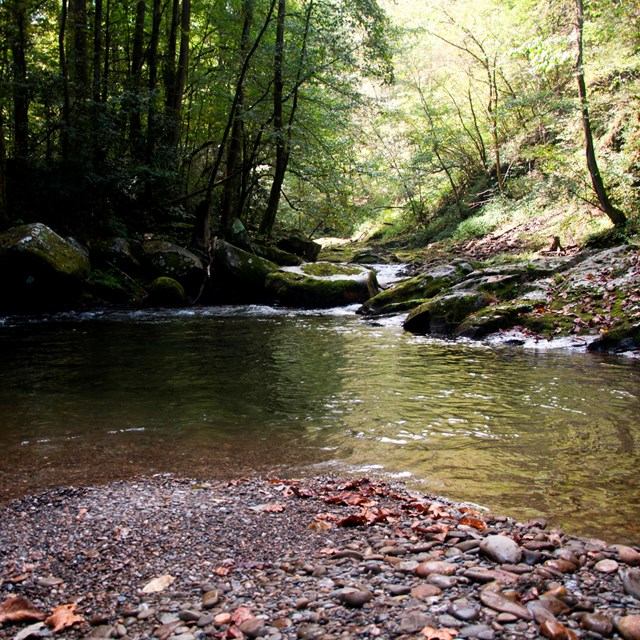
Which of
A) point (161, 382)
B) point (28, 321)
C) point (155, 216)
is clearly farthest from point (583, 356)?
point (155, 216)

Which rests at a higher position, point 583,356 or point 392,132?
point 392,132

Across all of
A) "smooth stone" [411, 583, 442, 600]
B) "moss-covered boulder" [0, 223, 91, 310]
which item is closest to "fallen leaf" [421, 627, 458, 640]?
"smooth stone" [411, 583, 442, 600]

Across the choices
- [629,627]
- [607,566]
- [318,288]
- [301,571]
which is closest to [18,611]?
[301,571]

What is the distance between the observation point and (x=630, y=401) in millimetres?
5441

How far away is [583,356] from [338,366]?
12.7 ft

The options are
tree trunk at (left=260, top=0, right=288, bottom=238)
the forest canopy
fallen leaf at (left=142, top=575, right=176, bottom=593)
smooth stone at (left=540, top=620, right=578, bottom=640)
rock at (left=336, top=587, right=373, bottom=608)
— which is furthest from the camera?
tree trunk at (left=260, top=0, right=288, bottom=238)

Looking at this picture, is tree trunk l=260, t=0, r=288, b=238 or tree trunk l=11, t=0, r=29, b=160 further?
tree trunk l=260, t=0, r=288, b=238

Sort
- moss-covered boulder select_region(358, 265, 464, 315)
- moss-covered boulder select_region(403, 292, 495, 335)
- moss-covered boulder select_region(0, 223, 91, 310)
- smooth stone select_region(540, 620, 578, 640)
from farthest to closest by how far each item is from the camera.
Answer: moss-covered boulder select_region(358, 265, 464, 315) < moss-covered boulder select_region(0, 223, 91, 310) < moss-covered boulder select_region(403, 292, 495, 335) < smooth stone select_region(540, 620, 578, 640)

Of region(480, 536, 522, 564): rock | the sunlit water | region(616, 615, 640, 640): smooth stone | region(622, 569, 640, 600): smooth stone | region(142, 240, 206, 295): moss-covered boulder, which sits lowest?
the sunlit water

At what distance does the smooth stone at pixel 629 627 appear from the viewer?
5.77 feet

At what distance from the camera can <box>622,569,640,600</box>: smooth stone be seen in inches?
80.1

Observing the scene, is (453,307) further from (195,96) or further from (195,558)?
(195,96)

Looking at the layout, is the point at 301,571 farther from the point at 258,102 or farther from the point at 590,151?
the point at 258,102

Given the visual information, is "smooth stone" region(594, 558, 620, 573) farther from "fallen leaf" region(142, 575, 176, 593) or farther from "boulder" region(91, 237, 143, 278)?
"boulder" region(91, 237, 143, 278)
